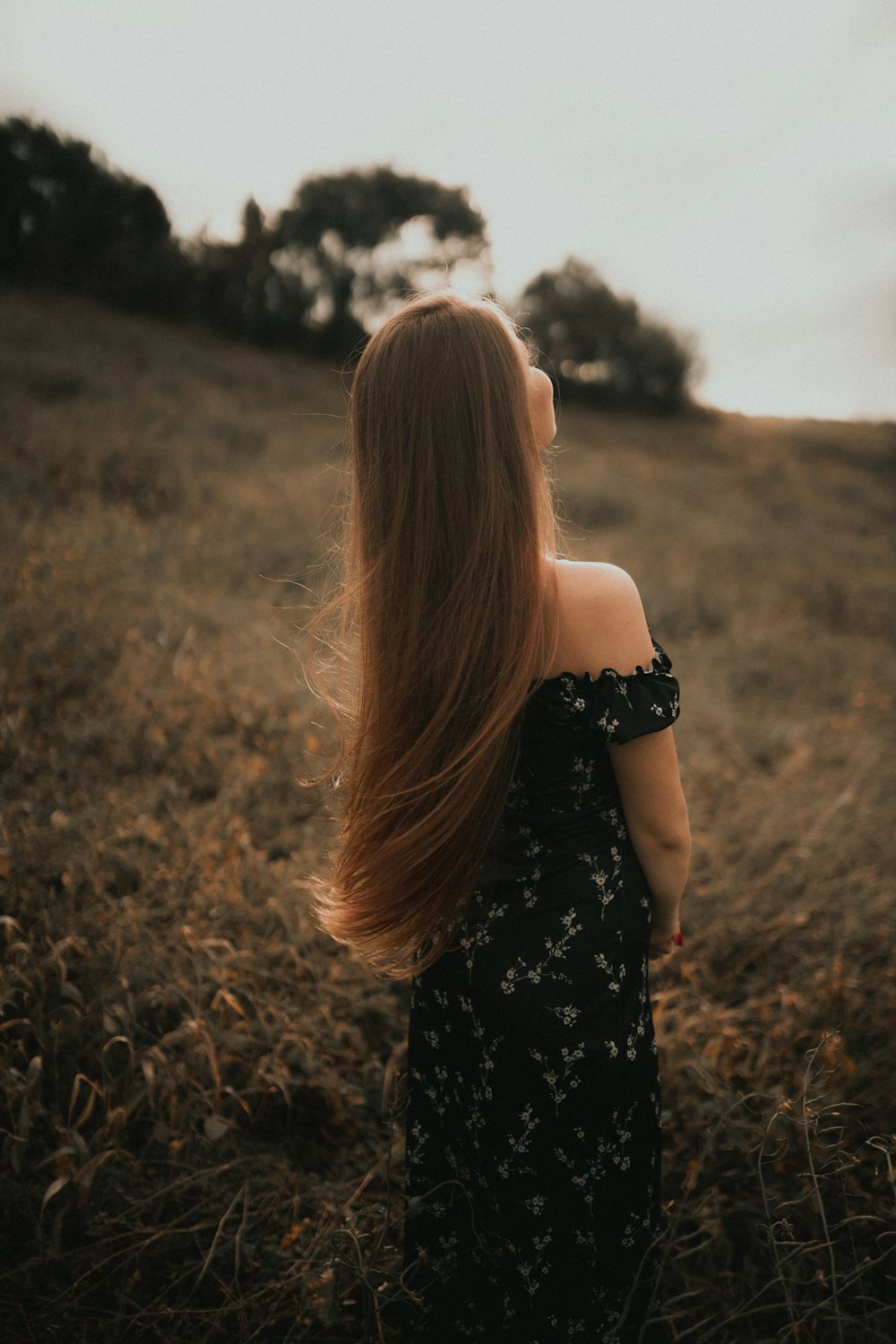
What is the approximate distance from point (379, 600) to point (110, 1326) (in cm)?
177

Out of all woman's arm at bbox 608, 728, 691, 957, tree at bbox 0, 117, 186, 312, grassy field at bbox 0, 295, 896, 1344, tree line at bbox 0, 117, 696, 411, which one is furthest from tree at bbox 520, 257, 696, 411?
woman's arm at bbox 608, 728, 691, 957

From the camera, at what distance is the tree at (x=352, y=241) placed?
1684 centimetres

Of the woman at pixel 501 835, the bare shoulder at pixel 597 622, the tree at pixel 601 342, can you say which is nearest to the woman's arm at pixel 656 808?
the woman at pixel 501 835

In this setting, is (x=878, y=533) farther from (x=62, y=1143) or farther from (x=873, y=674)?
(x=62, y=1143)

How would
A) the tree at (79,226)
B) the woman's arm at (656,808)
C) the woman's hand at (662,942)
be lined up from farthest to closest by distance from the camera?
the tree at (79,226) < the woman's hand at (662,942) < the woman's arm at (656,808)

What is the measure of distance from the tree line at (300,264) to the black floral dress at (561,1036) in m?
15.7

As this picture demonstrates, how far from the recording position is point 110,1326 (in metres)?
1.58

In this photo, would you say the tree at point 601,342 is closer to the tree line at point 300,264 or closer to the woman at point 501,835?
the tree line at point 300,264

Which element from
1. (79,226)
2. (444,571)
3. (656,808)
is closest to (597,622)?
(444,571)

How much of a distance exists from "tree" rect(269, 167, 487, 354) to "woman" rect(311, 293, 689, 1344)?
57.7 feet

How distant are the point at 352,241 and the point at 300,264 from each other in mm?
1414

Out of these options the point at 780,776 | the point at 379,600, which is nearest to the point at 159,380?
the point at 780,776

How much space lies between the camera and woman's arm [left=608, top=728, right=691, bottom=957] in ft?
4.35

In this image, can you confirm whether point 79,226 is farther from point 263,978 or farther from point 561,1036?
point 561,1036
